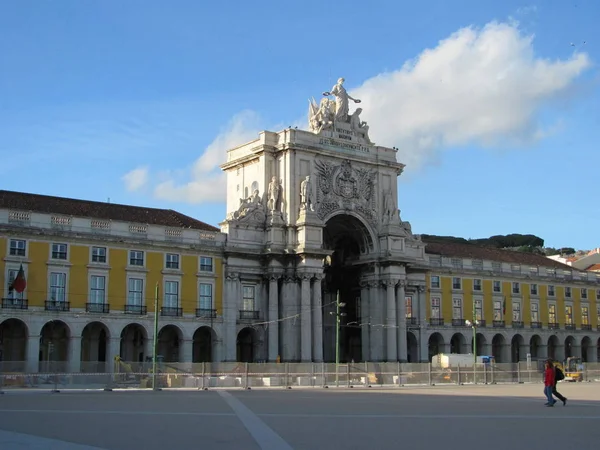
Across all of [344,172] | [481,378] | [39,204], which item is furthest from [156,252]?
[481,378]

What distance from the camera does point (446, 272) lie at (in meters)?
89.6

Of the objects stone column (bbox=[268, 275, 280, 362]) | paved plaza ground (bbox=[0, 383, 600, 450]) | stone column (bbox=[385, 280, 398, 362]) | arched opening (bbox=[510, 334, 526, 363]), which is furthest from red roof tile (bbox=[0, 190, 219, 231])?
arched opening (bbox=[510, 334, 526, 363])

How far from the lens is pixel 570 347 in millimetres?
102750

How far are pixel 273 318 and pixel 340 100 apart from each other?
73.6 ft

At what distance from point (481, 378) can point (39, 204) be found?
37.1 metres

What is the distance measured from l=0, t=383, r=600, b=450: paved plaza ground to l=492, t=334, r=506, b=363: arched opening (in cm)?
5915

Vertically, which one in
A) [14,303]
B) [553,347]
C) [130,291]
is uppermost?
[130,291]

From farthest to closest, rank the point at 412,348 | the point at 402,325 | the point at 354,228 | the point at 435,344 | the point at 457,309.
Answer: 1. the point at 457,309
2. the point at 435,344
3. the point at 412,348
4. the point at 354,228
5. the point at 402,325

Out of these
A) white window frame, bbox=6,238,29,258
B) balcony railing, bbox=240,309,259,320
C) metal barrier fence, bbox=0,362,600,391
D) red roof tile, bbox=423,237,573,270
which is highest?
red roof tile, bbox=423,237,573,270

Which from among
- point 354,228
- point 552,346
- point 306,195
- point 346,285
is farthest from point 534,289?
point 306,195

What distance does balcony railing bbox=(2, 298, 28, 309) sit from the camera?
60.6 meters

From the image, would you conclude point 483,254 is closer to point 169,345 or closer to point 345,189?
point 345,189

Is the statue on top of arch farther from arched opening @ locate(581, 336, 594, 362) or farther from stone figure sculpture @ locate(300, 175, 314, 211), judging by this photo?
arched opening @ locate(581, 336, 594, 362)

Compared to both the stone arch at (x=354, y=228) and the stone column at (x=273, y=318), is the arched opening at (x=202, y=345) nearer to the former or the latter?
the stone column at (x=273, y=318)
